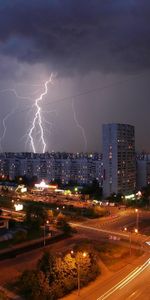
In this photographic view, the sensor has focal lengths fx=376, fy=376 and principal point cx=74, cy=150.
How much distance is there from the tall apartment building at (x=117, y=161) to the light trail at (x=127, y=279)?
111 ft

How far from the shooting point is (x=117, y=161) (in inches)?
2282

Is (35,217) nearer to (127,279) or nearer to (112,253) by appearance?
(112,253)

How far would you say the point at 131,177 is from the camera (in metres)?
60.8

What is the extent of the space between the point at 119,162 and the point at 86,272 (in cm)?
3934

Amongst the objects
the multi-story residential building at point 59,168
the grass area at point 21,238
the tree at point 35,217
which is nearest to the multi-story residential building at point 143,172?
the multi-story residential building at point 59,168

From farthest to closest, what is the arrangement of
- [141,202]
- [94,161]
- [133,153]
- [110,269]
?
1. [94,161]
2. [133,153]
3. [141,202]
4. [110,269]

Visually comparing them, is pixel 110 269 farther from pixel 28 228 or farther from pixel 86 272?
pixel 28 228

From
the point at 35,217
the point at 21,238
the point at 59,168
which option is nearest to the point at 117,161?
the point at 59,168

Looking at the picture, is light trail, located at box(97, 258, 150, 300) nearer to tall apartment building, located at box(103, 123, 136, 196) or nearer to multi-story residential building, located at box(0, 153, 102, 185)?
tall apartment building, located at box(103, 123, 136, 196)

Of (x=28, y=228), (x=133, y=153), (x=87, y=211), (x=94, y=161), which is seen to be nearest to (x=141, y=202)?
(x=87, y=211)

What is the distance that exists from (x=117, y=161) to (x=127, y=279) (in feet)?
126

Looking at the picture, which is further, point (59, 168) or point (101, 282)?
point (59, 168)

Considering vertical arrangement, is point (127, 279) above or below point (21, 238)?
below

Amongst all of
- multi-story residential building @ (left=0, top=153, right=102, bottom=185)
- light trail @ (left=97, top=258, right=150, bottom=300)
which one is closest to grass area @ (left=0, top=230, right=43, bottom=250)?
light trail @ (left=97, top=258, right=150, bottom=300)
